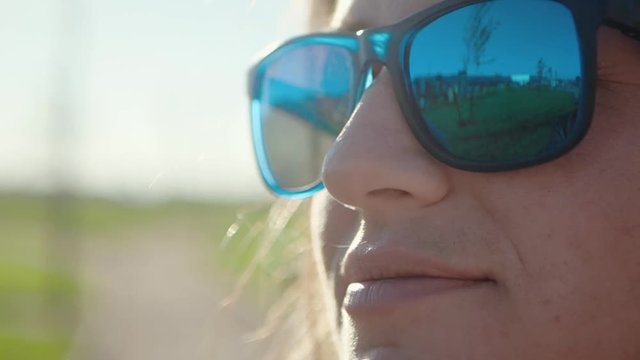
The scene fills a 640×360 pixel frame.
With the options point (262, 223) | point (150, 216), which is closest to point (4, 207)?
point (150, 216)

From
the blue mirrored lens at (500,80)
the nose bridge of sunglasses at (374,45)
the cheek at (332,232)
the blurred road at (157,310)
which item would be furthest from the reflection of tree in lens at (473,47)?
the blurred road at (157,310)

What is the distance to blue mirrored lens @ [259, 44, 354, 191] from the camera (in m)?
2.03

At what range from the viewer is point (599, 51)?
5.13ft

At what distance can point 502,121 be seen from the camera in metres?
1.62

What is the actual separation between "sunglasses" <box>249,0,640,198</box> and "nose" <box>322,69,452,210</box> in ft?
0.07

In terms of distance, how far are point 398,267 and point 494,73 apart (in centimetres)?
34

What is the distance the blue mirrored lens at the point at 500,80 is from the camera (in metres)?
1.55

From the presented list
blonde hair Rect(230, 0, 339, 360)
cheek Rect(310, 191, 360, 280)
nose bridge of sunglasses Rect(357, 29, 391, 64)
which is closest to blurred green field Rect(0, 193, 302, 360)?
blonde hair Rect(230, 0, 339, 360)

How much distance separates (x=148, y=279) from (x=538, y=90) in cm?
1355

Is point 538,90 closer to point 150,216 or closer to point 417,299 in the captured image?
point 417,299

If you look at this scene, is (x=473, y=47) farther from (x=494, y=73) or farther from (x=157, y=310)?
(x=157, y=310)

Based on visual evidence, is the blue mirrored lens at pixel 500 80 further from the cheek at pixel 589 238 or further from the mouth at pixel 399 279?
the mouth at pixel 399 279

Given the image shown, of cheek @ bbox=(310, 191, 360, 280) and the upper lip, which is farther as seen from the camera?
cheek @ bbox=(310, 191, 360, 280)

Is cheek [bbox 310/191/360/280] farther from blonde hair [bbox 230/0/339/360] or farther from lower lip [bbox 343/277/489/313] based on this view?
blonde hair [bbox 230/0/339/360]
